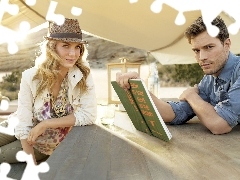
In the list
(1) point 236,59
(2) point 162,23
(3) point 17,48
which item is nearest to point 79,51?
(1) point 236,59

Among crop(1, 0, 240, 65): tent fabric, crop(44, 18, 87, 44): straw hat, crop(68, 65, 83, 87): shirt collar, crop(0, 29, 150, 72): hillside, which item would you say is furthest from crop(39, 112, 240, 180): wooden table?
crop(0, 29, 150, 72): hillside

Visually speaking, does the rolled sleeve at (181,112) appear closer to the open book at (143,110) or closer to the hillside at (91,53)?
the open book at (143,110)

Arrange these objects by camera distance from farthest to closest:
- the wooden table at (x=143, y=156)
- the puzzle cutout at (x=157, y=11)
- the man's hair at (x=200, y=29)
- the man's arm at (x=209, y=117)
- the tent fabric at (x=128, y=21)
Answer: the tent fabric at (x=128, y=21) → the man's hair at (x=200, y=29) → the man's arm at (x=209, y=117) → the puzzle cutout at (x=157, y=11) → the wooden table at (x=143, y=156)

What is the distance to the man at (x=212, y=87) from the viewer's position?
1381 mm

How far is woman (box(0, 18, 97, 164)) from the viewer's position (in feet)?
5.38

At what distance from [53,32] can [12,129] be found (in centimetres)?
58

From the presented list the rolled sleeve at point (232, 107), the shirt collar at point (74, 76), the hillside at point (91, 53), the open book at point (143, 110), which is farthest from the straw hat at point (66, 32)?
the hillside at point (91, 53)

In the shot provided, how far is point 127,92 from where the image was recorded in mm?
1412

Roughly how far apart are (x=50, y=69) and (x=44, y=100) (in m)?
0.15

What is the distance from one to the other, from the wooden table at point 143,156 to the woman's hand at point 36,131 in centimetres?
25

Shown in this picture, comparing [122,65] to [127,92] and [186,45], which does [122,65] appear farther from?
[127,92]

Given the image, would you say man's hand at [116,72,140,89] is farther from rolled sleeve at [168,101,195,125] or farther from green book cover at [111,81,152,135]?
rolled sleeve at [168,101,195,125]

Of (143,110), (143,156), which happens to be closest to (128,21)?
(143,110)

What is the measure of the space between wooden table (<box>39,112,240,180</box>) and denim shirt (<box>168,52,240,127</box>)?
86 millimetres
